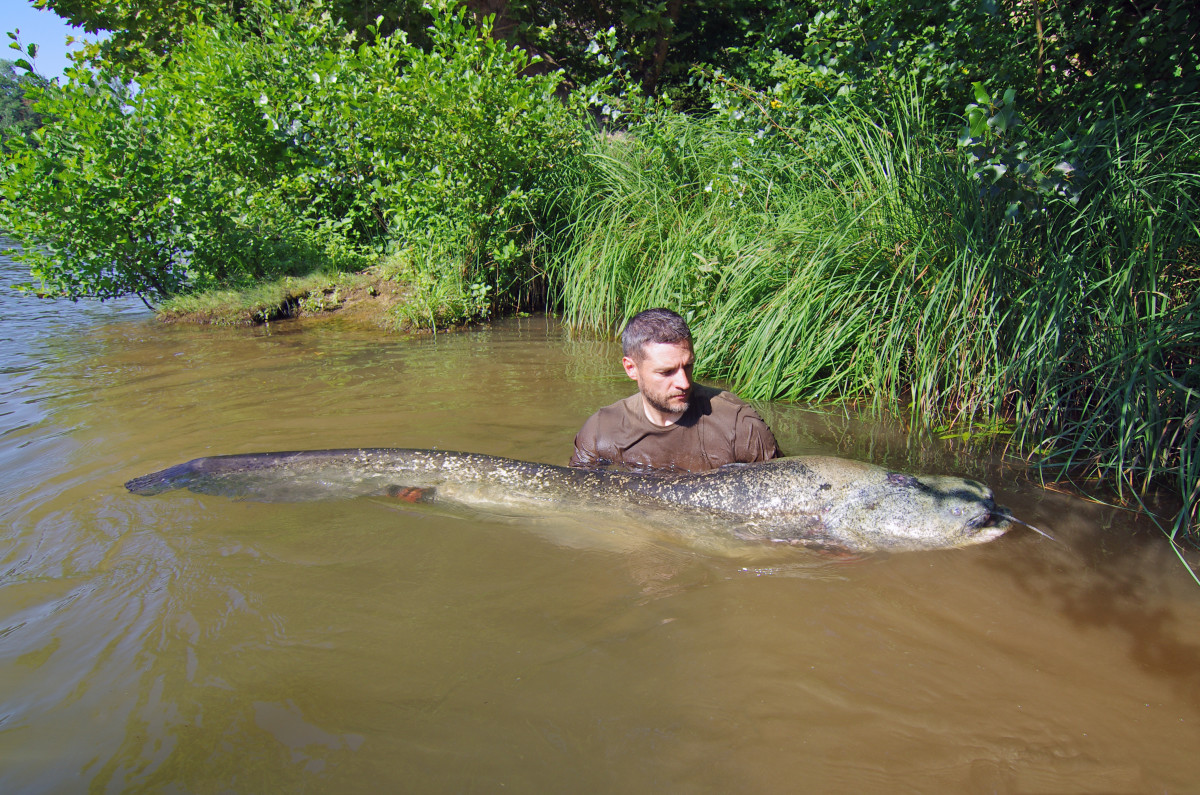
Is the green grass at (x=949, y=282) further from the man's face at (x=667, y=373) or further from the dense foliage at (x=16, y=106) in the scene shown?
the dense foliage at (x=16, y=106)

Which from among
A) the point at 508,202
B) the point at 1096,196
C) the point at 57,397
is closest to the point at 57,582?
the point at 57,397

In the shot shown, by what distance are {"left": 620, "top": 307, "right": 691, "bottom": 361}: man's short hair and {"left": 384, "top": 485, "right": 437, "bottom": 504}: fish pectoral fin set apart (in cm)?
122

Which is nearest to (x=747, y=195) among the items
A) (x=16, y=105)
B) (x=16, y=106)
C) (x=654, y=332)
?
(x=654, y=332)

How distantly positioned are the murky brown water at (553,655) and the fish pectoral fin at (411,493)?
0.07 m

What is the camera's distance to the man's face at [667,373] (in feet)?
11.5

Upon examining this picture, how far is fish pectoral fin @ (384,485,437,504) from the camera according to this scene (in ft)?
11.9

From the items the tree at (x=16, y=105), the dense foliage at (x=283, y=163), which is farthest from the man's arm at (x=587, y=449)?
the tree at (x=16, y=105)

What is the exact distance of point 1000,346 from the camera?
4.48 m

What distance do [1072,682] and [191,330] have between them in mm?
8900

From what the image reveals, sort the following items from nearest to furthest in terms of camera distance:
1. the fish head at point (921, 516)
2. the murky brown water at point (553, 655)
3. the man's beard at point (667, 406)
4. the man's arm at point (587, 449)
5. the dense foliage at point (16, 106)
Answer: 1. the murky brown water at point (553, 655)
2. the fish head at point (921, 516)
3. the man's beard at point (667, 406)
4. the man's arm at point (587, 449)
5. the dense foliage at point (16, 106)

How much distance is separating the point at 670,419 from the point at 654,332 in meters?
0.47

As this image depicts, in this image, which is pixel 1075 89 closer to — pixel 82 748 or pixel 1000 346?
pixel 1000 346

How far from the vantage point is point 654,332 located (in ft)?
11.6

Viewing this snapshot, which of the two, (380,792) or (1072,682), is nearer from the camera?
(380,792)
